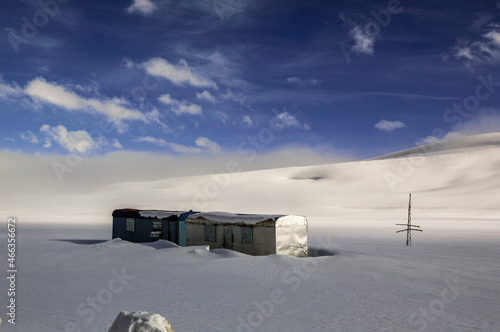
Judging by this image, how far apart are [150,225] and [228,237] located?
5.46m

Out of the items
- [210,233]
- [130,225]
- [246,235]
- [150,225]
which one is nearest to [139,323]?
[246,235]

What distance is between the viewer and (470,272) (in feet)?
56.5

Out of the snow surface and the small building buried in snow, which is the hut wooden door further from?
the snow surface

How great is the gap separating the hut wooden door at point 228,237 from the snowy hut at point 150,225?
9.04 ft

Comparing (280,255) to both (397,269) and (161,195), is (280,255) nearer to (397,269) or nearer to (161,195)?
(397,269)

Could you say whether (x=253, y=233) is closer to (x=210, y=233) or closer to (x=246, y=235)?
(x=246, y=235)

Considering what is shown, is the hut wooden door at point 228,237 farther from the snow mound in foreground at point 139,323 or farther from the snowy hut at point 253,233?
the snow mound in foreground at point 139,323

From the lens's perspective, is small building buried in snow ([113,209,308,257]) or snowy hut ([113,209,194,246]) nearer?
small building buried in snow ([113,209,308,257])

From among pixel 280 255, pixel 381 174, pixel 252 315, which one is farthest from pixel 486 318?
pixel 381 174

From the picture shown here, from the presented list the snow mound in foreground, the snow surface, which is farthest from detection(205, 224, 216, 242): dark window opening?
the snow mound in foreground

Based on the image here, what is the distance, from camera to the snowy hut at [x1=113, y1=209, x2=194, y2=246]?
23.7 metres

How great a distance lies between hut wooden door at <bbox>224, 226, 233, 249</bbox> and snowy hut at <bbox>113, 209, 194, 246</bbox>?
275cm

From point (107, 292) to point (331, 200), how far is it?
66.8 meters

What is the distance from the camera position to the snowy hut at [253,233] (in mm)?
20750
